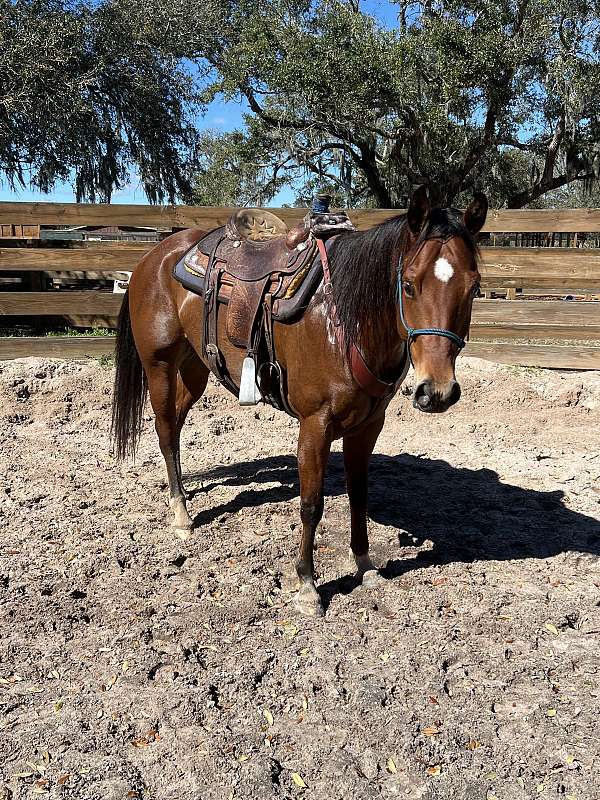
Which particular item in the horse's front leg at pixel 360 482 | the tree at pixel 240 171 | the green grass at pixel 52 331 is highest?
the tree at pixel 240 171

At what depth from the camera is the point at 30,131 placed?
11789 millimetres

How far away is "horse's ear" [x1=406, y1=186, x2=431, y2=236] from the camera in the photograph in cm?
234

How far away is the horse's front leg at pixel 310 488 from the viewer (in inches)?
116

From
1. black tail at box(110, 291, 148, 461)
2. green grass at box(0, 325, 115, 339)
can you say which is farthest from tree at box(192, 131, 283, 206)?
black tail at box(110, 291, 148, 461)

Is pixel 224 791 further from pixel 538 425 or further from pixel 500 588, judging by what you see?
pixel 538 425

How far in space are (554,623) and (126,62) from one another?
44.5ft

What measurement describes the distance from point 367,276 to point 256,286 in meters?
0.72

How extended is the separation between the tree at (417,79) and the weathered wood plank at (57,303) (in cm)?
877

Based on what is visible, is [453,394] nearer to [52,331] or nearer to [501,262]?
[501,262]

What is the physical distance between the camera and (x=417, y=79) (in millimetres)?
13797

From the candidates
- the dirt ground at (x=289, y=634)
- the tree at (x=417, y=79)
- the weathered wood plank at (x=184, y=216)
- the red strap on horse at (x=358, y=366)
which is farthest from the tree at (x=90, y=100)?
the red strap on horse at (x=358, y=366)

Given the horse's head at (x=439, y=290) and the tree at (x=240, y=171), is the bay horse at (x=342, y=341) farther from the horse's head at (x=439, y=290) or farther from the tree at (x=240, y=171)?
the tree at (x=240, y=171)

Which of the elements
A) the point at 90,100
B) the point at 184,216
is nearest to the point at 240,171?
the point at 90,100

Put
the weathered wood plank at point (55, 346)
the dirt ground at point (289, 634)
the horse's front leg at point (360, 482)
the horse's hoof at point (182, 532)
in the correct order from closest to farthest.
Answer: the dirt ground at point (289, 634) < the horse's front leg at point (360, 482) < the horse's hoof at point (182, 532) < the weathered wood plank at point (55, 346)
